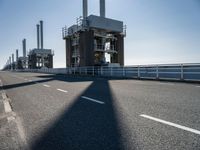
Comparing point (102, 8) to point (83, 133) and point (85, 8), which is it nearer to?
point (85, 8)

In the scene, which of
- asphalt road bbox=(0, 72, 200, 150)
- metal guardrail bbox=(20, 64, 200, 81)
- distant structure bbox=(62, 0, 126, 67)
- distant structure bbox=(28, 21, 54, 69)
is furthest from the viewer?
distant structure bbox=(28, 21, 54, 69)

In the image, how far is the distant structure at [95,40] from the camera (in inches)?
1463

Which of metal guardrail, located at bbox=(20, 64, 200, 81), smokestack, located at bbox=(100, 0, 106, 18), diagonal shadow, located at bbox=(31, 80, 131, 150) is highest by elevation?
smokestack, located at bbox=(100, 0, 106, 18)

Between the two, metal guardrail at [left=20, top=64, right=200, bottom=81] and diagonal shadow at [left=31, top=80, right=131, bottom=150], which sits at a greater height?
metal guardrail at [left=20, top=64, right=200, bottom=81]

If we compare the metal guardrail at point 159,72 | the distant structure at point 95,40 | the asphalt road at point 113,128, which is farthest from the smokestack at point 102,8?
the asphalt road at point 113,128

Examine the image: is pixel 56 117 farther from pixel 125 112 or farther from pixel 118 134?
pixel 118 134

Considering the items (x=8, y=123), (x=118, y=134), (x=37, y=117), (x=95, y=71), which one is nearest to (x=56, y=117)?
(x=37, y=117)

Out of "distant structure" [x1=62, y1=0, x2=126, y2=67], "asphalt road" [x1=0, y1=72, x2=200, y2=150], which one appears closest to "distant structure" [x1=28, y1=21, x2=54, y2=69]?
"distant structure" [x1=62, y1=0, x2=126, y2=67]

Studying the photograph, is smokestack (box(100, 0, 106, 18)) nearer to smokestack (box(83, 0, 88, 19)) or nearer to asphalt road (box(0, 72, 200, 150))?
smokestack (box(83, 0, 88, 19))

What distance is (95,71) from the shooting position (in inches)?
1236

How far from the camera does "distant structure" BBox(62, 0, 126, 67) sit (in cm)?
3716

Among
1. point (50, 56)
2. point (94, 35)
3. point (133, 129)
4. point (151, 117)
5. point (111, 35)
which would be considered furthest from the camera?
point (50, 56)

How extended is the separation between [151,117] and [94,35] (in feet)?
113

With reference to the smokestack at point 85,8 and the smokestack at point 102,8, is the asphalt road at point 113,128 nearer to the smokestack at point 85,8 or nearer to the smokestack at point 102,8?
the smokestack at point 102,8
